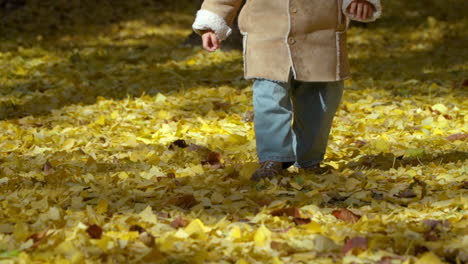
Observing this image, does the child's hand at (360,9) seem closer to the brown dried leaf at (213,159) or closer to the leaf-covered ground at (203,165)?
the leaf-covered ground at (203,165)

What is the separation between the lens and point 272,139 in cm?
405

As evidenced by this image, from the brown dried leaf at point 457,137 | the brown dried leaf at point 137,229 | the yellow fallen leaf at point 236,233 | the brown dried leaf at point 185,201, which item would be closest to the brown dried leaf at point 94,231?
the brown dried leaf at point 137,229

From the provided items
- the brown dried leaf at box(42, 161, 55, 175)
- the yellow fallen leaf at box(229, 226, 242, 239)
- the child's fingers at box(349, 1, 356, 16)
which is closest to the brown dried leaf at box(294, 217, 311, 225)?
the yellow fallen leaf at box(229, 226, 242, 239)

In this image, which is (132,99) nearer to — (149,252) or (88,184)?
(88,184)

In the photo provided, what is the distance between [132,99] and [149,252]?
13.8 ft

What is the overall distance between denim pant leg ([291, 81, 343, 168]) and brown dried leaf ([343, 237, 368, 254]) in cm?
143

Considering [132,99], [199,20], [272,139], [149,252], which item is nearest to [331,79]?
[272,139]

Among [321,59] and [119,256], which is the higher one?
[321,59]

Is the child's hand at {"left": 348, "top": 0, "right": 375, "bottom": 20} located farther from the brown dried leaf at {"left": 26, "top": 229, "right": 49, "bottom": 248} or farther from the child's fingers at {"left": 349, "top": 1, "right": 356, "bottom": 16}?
the brown dried leaf at {"left": 26, "top": 229, "right": 49, "bottom": 248}

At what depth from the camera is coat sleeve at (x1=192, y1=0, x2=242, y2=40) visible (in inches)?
158

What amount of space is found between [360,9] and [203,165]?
127cm

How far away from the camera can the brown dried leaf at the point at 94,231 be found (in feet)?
9.62

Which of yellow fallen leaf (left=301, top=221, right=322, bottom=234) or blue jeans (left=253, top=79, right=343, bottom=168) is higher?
blue jeans (left=253, top=79, right=343, bottom=168)

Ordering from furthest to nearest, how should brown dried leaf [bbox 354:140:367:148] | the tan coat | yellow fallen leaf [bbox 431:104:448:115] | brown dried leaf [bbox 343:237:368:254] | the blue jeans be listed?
yellow fallen leaf [bbox 431:104:448:115], brown dried leaf [bbox 354:140:367:148], the blue jeans, the tan coat, brown dried leaf [bbox 343:237:368:254]
